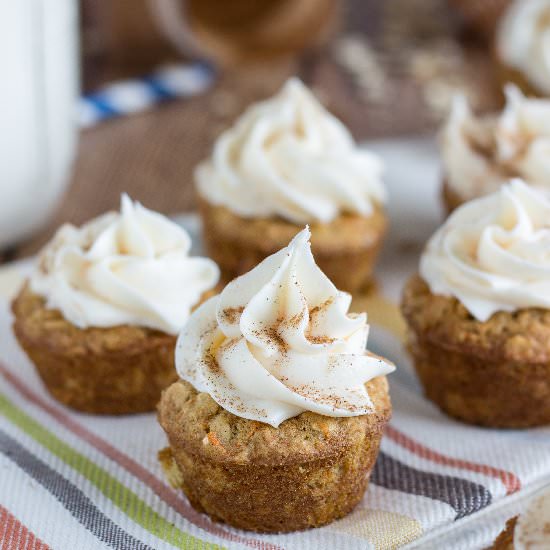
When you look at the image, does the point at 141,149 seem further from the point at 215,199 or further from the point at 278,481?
the point at 278,481

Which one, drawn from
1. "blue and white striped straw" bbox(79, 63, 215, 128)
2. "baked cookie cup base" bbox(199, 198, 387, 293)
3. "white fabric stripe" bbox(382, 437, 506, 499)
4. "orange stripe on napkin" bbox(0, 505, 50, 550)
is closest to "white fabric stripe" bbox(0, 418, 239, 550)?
"orange stripe on napkin" bbox(0, 505, 50, 550)

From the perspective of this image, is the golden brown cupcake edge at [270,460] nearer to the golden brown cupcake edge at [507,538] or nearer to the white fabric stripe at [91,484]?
the white fabric stripe at [91,484]

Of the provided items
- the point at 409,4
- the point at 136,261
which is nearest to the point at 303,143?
the point at 136,261

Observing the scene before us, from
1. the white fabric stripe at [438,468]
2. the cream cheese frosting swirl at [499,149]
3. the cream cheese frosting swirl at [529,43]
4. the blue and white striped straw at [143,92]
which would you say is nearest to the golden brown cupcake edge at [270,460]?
the white fabric stripe at [438,468]

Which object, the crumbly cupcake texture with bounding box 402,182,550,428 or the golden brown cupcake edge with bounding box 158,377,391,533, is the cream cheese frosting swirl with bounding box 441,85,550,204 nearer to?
the crumbly cupcake texture with bounding box 402,182,550,428

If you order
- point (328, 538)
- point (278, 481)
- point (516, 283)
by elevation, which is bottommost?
point (328, 538)

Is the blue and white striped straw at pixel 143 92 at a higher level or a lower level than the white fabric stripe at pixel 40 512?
lower
